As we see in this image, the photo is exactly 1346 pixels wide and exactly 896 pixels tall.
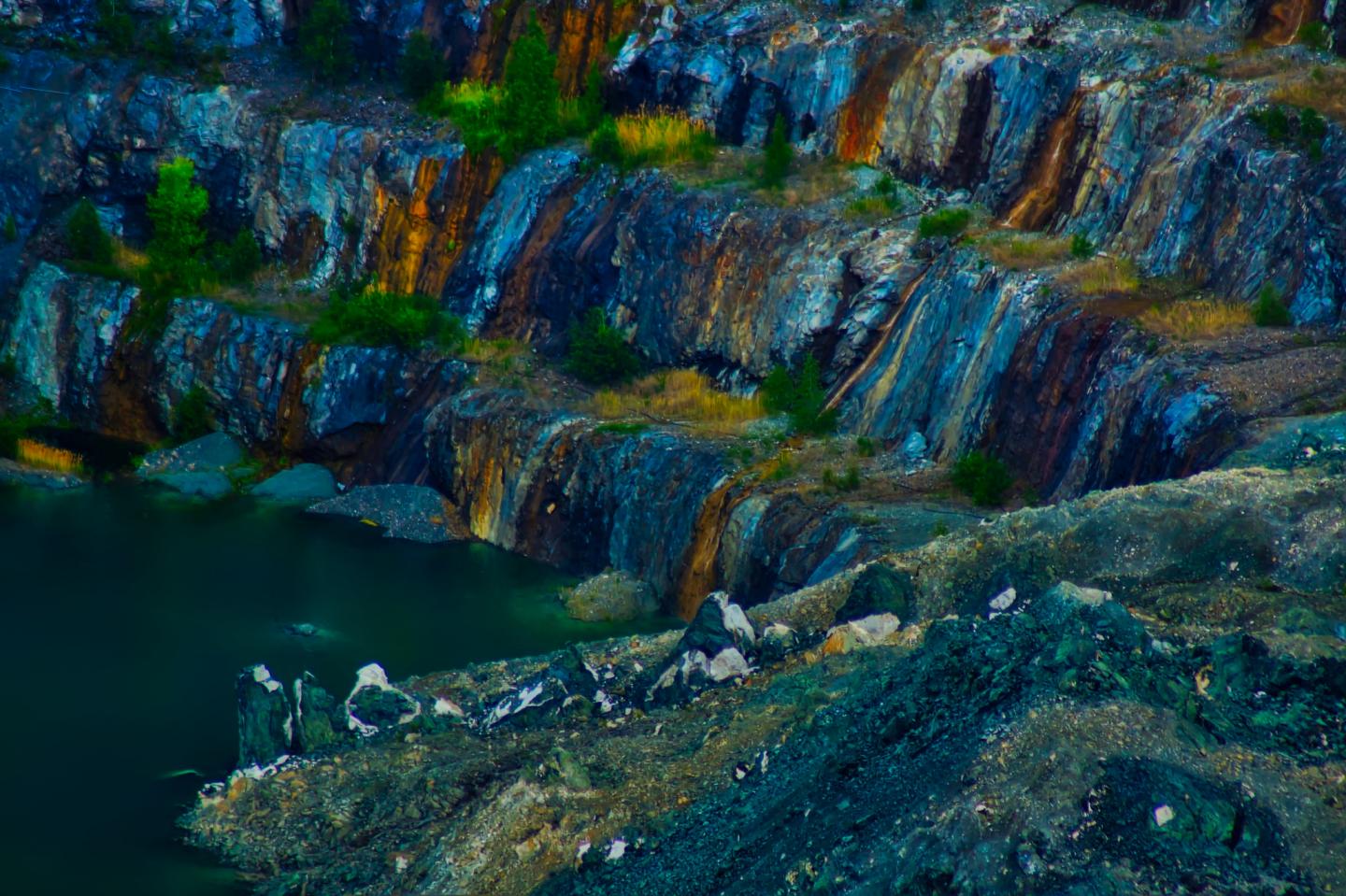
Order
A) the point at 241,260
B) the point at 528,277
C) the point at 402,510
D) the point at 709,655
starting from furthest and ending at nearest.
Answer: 1. the point at 241,260
2. the point at 528,277
3. the point at 402,510
4. the point at 709,655

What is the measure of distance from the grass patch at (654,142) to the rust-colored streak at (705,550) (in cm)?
1247

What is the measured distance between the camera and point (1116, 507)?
19672 mm

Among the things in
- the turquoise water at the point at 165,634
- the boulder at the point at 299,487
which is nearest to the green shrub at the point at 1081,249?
the turquoise water at the point at 165,634

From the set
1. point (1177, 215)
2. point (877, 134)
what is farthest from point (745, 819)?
point (877, 134)

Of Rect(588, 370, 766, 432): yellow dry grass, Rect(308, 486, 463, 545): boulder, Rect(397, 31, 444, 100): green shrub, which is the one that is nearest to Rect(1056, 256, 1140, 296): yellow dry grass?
Rect(588, 370, 766, 432): yellow dry grass

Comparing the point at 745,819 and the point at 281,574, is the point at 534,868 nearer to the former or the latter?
the point at 745,819

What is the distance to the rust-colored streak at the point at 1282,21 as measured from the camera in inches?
1211

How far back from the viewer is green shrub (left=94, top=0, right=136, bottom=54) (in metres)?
48.3

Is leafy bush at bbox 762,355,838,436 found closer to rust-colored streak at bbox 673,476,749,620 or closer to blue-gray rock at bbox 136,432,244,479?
rust-colored streak at bbox 673,476,749,620

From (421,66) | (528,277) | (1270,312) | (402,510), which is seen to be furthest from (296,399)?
(1270,312)

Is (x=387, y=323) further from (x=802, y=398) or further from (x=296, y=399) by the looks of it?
(x=802, y=398)

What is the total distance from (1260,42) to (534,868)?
23.4 meters

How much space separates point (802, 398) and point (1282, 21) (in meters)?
12.0

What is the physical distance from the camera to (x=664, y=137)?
3934cm
